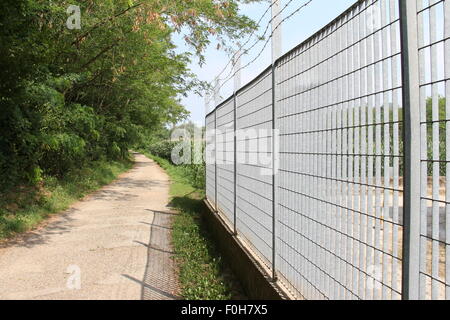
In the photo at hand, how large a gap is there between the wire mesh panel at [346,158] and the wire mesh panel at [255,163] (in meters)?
0.72

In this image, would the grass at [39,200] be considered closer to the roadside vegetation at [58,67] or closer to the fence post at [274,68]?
the roadside vegetation at [58,67]

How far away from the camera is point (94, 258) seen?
6.71 metres

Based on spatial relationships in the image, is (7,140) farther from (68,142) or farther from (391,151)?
(391,151)

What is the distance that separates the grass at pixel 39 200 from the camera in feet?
29.0

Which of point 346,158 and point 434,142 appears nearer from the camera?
point 434,142

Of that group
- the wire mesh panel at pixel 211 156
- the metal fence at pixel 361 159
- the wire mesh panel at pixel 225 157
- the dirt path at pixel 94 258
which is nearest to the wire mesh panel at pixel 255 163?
the metal fence at pixel 361 159

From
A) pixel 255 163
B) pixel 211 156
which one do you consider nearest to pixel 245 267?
pixel 255 163

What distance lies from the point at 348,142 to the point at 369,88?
0.39 meters

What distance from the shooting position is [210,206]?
9461mm

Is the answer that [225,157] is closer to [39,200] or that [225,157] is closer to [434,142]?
[434,142]

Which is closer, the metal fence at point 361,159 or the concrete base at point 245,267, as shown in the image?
the metal fence at point 361,159

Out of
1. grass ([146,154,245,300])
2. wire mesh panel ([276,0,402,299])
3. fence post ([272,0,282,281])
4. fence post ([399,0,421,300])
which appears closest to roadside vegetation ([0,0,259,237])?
grass ([146,154,245,300])

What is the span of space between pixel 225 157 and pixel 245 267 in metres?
2.69
